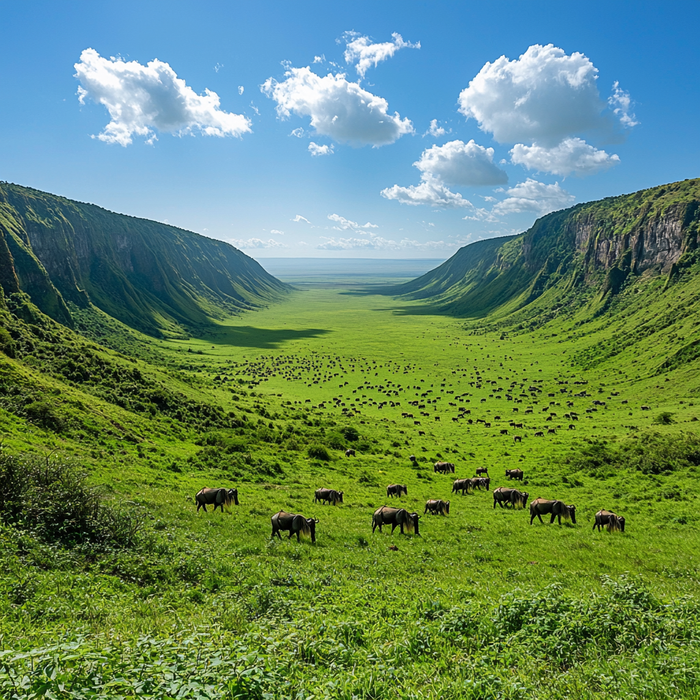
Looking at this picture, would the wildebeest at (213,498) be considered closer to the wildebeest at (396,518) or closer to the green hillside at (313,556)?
the green hillside at (313,556)

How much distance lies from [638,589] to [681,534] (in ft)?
49.1

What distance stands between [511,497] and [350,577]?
1874 cm

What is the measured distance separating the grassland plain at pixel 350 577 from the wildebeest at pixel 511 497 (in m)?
1.34

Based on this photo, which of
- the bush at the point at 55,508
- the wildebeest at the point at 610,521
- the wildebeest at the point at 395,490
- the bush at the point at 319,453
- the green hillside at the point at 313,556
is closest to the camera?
the green hillside at the point at 313,556

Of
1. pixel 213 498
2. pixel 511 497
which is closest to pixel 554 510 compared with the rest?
pixel 511 497

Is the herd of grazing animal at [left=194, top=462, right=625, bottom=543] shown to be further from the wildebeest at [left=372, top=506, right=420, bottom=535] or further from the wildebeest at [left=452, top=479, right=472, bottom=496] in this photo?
the wildebeest at [left=452, top=479, right=472, bottom=496]

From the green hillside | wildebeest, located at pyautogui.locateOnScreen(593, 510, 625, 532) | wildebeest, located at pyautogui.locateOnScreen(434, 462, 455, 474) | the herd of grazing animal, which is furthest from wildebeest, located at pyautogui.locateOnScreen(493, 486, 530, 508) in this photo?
wildebeest, located at pyautogui.locateOnScreen(434, 462, 455, 474)

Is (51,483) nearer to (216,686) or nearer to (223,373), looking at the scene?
(216,686)

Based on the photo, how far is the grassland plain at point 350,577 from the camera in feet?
20.7

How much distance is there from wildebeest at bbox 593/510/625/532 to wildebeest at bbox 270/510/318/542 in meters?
16.9

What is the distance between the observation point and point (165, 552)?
13539 mm

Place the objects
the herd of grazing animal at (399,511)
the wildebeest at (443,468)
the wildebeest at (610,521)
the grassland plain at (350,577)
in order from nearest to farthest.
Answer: the grassland plain at (350,577), the herd of grazing animal at (399,511), the wildebeest at (610,521), the wildebeest at (443,468)

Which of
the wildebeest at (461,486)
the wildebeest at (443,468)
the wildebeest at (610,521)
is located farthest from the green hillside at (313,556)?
the wildebeest at (443,468)

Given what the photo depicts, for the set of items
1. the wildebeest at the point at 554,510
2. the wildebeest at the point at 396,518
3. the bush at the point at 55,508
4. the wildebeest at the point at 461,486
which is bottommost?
the wildebeest at the point at 461,486
